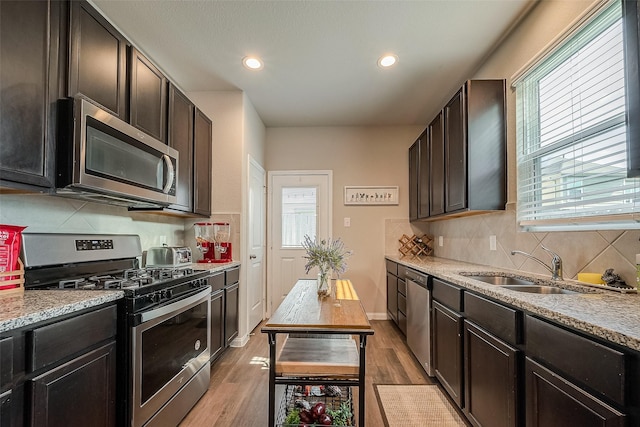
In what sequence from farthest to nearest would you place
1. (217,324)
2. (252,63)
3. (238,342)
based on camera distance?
(238,342)
(252,63)
(217,324)

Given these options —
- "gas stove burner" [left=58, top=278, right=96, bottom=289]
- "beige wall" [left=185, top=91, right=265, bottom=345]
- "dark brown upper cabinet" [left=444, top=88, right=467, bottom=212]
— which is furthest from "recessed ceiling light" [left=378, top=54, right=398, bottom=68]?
"gas stove burner" [left=58, top=278, right=96, bottom=289]

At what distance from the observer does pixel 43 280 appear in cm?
160

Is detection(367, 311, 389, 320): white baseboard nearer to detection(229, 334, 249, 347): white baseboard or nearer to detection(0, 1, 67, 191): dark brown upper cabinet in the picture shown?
detection(229, 334, 249, 347): white baseboard

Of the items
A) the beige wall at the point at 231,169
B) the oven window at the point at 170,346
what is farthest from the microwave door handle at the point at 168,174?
the beige wall at the point at 231,169

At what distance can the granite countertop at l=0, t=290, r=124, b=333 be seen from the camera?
965 mm

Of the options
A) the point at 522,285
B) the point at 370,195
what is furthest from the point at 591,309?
the point at 370,195

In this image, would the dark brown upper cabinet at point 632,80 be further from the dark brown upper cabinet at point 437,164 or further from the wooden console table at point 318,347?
the dark brown upper cabinet at point 437,164

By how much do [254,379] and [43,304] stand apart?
1696 mm

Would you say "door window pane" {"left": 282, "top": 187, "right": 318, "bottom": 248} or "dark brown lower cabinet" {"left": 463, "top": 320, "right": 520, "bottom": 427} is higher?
"door window pane" {"left": 282, "top": 187, "right": 318, "bottom": 248}

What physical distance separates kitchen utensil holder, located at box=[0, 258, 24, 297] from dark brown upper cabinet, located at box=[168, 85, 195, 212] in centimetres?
109

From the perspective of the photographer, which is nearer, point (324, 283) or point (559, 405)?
point (559, 405)

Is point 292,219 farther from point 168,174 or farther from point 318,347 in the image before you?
point 318,347

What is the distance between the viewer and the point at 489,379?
59.0 inches

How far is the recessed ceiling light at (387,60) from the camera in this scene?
2585mm
